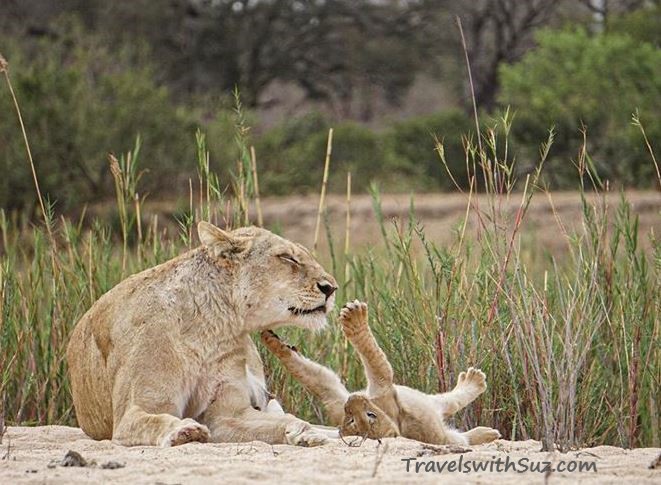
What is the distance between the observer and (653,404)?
5203 mm

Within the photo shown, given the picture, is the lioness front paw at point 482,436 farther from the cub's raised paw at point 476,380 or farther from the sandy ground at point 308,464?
the sandy ground at point 308,464

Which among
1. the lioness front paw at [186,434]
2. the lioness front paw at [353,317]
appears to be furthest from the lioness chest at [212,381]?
the lioness front paw at [353,317]

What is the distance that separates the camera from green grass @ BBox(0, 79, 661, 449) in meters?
4.88

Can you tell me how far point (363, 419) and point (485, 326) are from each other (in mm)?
973

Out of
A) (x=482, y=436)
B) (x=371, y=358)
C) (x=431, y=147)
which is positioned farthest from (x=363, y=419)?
(x=431, y=147)

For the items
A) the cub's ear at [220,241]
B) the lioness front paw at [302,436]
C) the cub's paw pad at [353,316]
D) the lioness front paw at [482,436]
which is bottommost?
the lioness front paw at [482,436]

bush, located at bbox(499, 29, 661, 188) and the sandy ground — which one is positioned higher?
the sandy ground

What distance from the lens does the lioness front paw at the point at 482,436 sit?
199 inches

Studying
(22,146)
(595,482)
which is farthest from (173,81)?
(595,482)

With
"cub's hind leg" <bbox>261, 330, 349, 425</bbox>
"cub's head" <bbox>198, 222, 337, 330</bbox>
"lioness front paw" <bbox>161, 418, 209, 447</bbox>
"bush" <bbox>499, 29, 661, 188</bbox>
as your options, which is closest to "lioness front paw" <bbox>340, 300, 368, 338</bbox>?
"cub's head" <bbox>198, 222, 337, 330</bbox>

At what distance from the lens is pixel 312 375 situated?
5160mm

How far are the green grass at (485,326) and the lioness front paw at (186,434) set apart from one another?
1151 millimetres

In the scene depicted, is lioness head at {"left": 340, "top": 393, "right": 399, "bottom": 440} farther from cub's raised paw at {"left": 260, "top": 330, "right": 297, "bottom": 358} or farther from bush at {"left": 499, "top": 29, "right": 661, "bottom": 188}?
bush at {"left": 499, "top": 29, "right": 661, "bottom": 188}

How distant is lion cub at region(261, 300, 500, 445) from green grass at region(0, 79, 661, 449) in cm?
23
